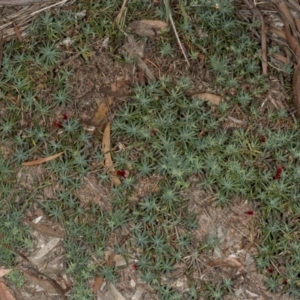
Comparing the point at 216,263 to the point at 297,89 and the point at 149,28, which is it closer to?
the point at 297,89

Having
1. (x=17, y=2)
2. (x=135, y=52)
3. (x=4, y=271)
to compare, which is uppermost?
(x=17, y=2)

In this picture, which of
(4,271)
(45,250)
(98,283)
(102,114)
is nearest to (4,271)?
(4,271)

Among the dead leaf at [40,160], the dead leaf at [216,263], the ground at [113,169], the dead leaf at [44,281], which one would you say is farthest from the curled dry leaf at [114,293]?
the dead leaf at [40,160]

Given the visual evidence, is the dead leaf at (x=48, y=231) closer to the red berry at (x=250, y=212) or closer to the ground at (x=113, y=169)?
the ground at (x=113, y=169)

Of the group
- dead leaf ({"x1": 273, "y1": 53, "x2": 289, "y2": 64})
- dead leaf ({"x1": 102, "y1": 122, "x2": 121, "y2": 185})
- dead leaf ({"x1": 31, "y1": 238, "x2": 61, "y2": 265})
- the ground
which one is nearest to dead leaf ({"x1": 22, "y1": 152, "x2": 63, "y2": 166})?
the ground

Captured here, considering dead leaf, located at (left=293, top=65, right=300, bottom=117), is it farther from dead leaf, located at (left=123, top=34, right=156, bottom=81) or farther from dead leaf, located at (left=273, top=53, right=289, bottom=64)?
dead leaf, located at (left=123, top=34, right=156, bottom=81)
